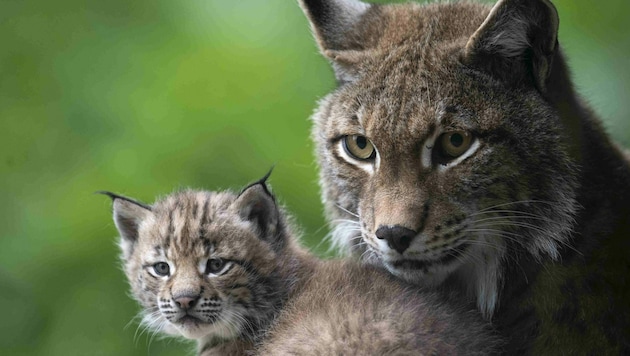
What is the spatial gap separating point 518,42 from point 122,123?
2691 millimetres

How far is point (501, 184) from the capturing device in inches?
109

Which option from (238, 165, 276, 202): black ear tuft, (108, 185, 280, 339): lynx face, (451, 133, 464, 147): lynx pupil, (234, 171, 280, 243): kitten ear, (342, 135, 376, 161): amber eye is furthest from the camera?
(234, 171, 280, 243): kitten ear

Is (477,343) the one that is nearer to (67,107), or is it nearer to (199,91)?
(199,91)

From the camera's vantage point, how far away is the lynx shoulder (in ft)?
9.09

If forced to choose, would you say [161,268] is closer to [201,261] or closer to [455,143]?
[201,261]

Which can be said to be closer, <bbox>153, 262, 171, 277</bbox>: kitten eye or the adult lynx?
the adult lynx

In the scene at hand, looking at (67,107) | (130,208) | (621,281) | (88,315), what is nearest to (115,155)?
(67,107)

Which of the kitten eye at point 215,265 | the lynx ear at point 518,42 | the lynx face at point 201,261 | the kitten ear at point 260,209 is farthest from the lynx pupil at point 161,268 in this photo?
the lynx ear at point 518,42

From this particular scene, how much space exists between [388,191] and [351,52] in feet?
1.96

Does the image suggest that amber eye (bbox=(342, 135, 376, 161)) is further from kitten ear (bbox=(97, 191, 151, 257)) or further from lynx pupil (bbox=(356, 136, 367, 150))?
kitten ear (bbox=(97, 191, 151, 257))

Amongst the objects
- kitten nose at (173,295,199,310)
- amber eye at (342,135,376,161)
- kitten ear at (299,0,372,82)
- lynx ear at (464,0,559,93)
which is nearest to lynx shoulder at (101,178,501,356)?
kitten nose at (173,295,199,310)

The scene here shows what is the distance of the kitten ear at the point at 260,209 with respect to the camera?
3373 mm

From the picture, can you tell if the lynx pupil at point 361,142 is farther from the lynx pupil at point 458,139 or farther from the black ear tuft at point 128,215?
the black ear tuft at point 128,215

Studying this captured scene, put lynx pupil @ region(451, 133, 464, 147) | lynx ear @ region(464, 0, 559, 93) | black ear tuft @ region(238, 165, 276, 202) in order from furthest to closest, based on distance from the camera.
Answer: black ear tuft @ region(238, 165, 276, 202) → lynx pupil @ region(451, 133, 464, 147) → lynx ear @ region(464, 0, 559, 93)
